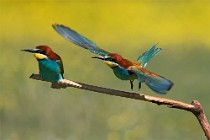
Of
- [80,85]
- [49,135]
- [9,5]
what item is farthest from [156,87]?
[9,5]

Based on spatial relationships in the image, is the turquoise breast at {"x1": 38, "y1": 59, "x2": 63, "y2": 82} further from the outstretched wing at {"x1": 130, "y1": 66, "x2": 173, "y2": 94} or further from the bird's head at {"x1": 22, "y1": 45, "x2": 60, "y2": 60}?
the outstretched wing at {"x1": 130, "y1": 66, "x2": 173, "y2": 94}

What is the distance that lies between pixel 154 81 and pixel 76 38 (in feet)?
0.55

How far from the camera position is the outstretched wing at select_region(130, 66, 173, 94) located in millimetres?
1089

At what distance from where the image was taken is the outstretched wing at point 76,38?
119cm

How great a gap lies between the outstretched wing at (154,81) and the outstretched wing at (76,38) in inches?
2.8

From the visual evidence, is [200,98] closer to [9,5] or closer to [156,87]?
[9,5]

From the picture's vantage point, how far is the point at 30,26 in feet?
9.11

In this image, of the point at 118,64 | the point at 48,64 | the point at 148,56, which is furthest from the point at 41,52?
the point at 148,56

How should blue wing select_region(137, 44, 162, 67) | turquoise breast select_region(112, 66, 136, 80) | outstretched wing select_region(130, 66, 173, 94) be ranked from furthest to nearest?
1. blue wing select_region(137, 44, 162, 67)
2. turquoise breast select_region(112, 66, 136, 80)
3. outstretched wing select_region(130, 66, 173, 94)

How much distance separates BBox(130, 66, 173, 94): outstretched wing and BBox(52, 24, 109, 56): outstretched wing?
7cm

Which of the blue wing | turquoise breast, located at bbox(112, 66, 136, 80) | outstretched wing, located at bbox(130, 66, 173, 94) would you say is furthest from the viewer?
the blue wing

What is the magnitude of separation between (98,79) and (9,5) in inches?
20.0

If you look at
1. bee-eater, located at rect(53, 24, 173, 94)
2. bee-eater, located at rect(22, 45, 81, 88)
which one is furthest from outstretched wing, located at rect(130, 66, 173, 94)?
bee-eater, located at rect(22, 45, 81, 88)

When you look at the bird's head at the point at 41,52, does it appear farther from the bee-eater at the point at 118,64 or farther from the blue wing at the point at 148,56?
the blue wing at the point at 148,56
